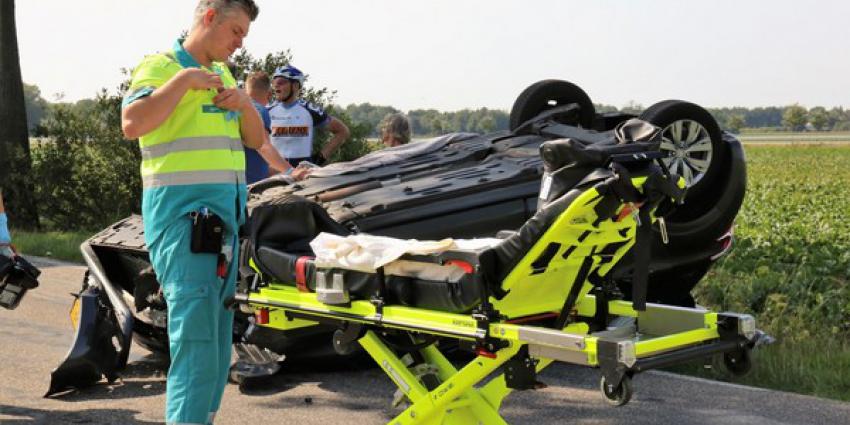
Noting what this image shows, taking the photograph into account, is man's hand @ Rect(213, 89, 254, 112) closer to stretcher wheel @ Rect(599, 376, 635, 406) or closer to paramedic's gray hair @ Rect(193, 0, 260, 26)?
paramedic's gray hair @ Rect(193, 0, 260, 26)

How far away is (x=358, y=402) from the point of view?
571 centimetres

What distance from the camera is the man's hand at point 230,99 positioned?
4.06 meters

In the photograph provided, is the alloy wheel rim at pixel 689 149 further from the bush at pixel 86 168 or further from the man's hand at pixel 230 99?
A: the bush at pixel 86 168

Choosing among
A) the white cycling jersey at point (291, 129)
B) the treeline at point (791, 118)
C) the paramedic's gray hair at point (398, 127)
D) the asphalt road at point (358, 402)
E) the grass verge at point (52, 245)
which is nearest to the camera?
the asphalt road at point (358, 402)

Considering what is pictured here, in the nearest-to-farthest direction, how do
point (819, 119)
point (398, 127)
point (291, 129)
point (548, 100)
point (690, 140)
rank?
point (690, 140), point (548, 100), point (398, 127), point (291, 129), point (819, 119)

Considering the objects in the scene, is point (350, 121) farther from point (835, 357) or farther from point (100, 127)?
point (835, 357)

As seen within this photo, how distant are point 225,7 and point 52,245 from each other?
979cm

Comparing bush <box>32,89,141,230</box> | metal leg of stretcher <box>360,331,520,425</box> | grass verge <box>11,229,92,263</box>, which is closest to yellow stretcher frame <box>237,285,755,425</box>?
metal leg of stretcher <box>360,331,520,425</box>

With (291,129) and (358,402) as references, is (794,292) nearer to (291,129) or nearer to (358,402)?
A: (291,129)

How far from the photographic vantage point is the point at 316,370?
632 cm

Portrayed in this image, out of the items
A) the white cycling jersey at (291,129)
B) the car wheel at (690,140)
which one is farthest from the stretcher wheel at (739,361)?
the white cycling jersey at (291,129)

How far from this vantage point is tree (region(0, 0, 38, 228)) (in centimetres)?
1711

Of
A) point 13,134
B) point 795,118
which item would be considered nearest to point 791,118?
point 795,118

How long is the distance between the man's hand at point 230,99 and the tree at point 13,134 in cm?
1399
